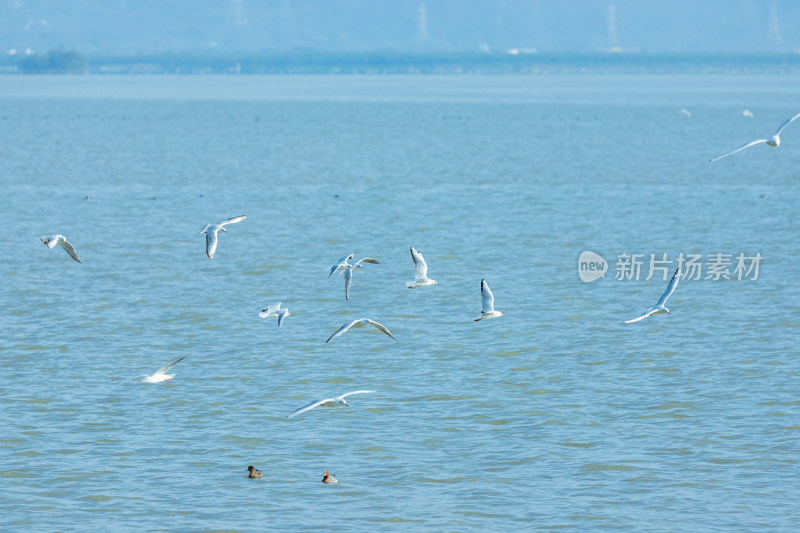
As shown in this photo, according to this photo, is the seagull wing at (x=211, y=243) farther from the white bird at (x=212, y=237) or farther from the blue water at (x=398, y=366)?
the blue water at (x=398, y=366)

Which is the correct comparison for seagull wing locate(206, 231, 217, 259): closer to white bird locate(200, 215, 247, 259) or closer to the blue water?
white bird locate(200, 215, 247, 259)

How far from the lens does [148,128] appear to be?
124 m

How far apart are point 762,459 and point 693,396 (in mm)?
3597

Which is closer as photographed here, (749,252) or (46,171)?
(749,252)

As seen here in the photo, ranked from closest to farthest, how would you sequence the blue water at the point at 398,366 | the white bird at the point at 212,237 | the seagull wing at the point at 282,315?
the blue water at the point at 398,366, the white bird at the point at 212,237, the seagull wing at the point at 282,315

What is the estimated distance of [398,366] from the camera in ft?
83.7

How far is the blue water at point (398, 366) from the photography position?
1805 centimetres

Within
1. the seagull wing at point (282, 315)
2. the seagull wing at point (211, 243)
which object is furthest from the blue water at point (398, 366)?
the seagull wing at point (211, 243)

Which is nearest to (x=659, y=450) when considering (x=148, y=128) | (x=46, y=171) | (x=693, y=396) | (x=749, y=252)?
(x=693, y=396)

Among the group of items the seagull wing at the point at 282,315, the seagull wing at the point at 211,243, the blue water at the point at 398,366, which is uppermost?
the seagull wing at the point at 211,243

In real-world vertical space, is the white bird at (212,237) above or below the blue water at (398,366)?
above

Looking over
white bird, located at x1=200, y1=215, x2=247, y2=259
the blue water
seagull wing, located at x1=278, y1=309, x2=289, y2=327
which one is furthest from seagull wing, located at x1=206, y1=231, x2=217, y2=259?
the blue water

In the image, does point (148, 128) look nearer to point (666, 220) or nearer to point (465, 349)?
point (666, 220)

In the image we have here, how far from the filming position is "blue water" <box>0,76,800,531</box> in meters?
18.0
